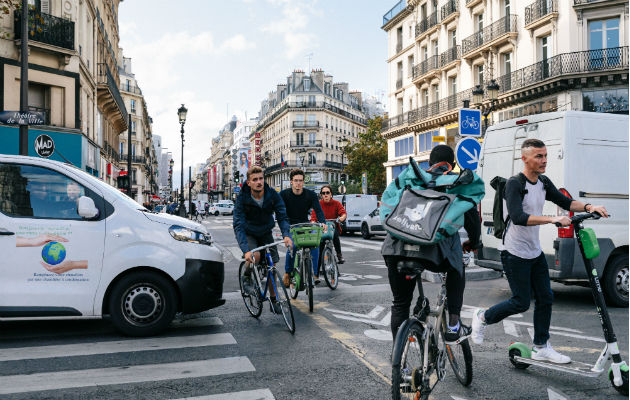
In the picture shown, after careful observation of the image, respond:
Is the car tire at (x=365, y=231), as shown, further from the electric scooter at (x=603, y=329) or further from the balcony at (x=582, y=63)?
the electric scooter at (x=603, y=329)

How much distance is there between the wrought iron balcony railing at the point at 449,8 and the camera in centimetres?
3612

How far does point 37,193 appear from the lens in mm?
5574

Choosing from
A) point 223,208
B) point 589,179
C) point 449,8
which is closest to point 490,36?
point 449,8

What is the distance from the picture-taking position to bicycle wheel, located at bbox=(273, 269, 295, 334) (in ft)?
19.0

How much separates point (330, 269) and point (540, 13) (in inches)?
959

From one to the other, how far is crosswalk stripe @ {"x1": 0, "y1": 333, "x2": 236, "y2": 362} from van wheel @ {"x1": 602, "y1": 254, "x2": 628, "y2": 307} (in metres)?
5.05

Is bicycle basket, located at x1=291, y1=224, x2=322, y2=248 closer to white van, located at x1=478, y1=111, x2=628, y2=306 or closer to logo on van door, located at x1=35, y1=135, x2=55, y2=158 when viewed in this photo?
white van, located at x1=478, y1=111, x2=628, y2=306

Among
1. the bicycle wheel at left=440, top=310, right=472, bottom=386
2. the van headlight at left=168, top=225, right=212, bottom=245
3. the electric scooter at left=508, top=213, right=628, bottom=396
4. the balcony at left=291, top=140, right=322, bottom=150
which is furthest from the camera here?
the balcony at left=291, top=140, right=322, bottom=150

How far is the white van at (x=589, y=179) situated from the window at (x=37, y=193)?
5690mm

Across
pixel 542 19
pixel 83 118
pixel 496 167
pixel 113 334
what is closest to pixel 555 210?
pixel 496 167

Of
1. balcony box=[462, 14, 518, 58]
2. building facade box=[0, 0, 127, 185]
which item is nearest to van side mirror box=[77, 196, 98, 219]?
building facade box=[0, 0, 127, 185]

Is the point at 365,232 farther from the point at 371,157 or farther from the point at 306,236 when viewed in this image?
the point at 371,157

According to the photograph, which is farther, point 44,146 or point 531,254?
point 44,146

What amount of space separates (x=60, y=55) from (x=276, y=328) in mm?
19163
